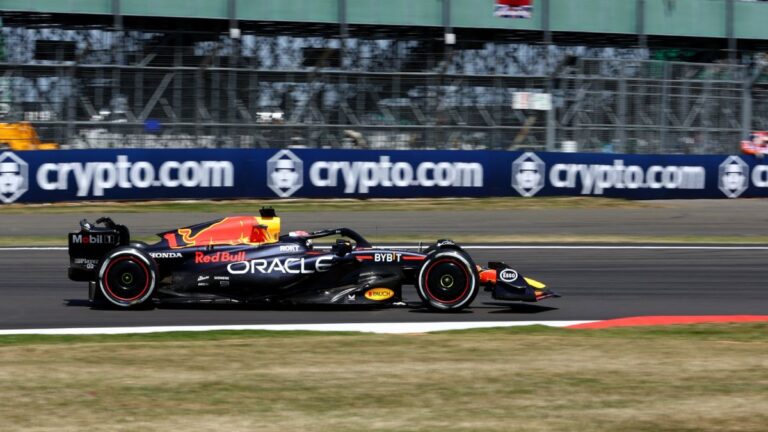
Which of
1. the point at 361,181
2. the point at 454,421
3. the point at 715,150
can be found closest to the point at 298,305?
the point at 454,421

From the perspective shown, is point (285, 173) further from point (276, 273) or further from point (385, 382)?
point (385, 382)

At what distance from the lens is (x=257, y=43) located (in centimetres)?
2702

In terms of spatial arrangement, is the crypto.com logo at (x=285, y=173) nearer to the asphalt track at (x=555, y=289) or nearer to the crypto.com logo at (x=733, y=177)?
the asphalt track at (x=555, y=289)

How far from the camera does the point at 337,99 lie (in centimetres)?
2394

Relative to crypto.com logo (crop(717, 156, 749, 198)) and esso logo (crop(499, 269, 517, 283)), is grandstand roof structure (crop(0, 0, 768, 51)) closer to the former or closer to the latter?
crypto.com logo (crop(717, 156, 749, 198))

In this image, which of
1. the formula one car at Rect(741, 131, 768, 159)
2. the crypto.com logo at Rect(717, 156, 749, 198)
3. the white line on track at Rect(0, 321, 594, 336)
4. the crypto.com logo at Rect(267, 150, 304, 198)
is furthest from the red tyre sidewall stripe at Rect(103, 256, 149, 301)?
the formula one car at Rect(741, 131, 768, 159)

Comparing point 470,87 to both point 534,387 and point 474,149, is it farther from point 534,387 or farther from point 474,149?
point 534,387

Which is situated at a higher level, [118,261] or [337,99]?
[337,99]

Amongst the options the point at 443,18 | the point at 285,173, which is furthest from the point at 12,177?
the point at 443,18

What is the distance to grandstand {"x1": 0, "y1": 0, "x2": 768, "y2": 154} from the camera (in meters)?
22.6

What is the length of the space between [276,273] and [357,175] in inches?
504

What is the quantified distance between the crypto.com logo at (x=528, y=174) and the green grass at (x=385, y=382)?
14.8m

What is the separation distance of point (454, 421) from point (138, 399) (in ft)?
6.35

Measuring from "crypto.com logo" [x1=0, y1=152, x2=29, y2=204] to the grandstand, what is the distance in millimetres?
1029
